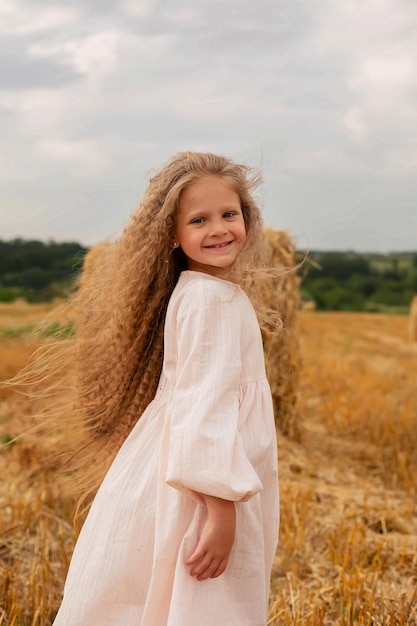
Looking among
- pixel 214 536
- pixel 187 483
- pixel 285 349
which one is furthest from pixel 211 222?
pixel 285 349

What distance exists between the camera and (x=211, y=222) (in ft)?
6.06

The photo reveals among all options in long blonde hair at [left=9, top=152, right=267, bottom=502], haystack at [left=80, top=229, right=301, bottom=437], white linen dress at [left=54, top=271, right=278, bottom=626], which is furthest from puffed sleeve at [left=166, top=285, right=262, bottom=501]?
haystack at [left=80, top=229, right=301, bottom=437]

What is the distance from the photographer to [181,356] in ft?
5.78

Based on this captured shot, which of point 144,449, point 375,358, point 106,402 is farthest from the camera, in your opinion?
point 375,358

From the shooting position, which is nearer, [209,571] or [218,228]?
[209,571]

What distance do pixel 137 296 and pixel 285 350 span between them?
11.5 ft

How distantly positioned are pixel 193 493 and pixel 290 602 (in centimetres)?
120

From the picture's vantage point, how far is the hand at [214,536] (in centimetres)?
165

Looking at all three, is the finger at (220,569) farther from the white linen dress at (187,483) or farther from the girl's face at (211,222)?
the girl's face at (211,222)

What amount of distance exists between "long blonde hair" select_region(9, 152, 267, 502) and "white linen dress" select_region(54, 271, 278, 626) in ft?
0.43

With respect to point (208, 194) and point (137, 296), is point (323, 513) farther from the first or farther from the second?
point (208, 194)

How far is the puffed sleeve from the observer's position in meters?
1.62

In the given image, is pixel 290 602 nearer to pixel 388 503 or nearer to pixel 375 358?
pixel 388 503

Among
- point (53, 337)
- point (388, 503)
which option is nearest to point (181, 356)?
point (53, 337)
